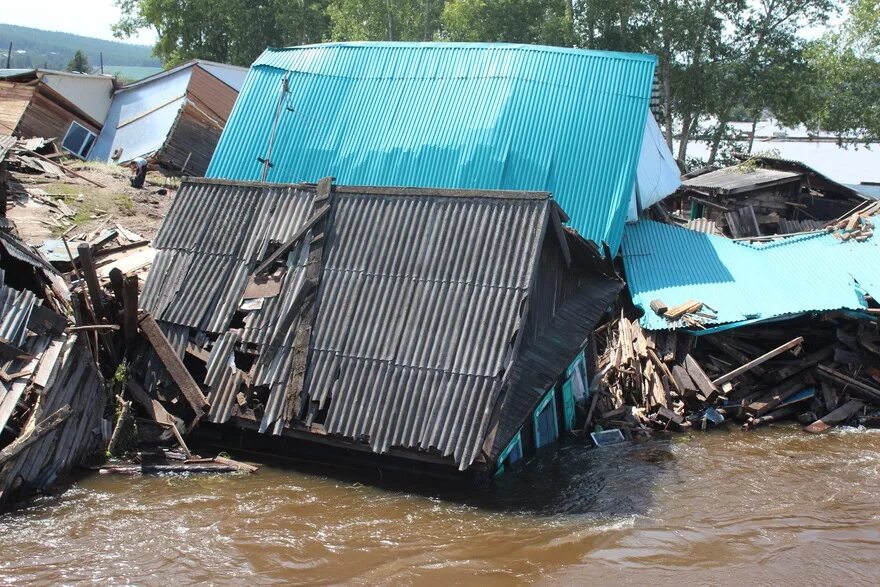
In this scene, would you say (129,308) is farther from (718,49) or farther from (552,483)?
(718,49)

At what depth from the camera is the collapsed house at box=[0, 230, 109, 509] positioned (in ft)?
29.5

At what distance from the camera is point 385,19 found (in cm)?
3619

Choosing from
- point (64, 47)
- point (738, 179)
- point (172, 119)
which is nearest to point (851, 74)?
point (738, 179)

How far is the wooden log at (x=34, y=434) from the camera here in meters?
8.63

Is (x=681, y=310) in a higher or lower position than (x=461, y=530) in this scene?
higher

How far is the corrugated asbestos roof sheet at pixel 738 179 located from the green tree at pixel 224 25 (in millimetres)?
21864

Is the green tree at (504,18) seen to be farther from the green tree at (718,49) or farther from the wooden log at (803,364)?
the wooden log at (803,364)

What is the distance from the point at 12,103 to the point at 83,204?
771cm

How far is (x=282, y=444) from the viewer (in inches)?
428

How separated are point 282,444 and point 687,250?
9226 mm

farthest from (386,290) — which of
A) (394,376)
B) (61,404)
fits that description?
(61,404)

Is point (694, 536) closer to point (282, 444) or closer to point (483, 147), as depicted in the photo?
point (282, 444)

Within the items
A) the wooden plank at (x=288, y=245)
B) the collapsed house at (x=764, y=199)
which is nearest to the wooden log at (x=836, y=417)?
the collapsed house at (x=764, y=199)

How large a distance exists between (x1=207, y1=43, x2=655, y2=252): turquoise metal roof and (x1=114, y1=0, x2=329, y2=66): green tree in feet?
68.2
